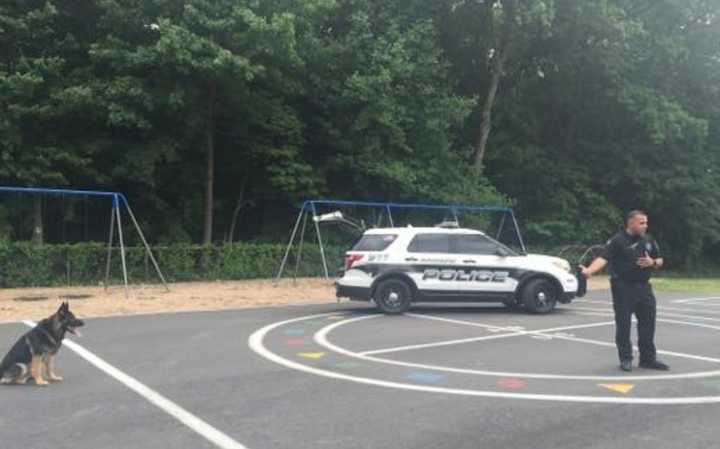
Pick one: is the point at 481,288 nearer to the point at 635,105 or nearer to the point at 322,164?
the point at 322,164

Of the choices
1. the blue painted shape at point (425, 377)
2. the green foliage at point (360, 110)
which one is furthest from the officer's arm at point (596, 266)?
the green foliage at point (360, 110)

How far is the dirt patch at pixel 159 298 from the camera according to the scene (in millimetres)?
16812

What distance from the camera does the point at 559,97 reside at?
40312mm

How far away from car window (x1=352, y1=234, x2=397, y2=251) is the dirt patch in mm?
2939

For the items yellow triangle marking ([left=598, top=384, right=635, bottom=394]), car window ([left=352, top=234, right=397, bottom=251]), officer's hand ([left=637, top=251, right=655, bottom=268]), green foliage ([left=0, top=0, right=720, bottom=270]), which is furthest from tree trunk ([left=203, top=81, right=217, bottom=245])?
yellow triangle marking ([left=598, top=384, right=635, bottom=394])

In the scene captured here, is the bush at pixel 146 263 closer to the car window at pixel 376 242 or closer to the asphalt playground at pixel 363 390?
the asphalt playground at pixel 363 390

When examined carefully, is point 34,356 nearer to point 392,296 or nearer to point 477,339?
point 477,339

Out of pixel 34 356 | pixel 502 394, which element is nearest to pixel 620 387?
pixel 502 394

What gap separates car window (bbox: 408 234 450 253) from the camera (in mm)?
16438

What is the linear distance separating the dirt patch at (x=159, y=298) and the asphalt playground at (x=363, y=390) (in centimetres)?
300

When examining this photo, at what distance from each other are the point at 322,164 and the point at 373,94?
136 inches

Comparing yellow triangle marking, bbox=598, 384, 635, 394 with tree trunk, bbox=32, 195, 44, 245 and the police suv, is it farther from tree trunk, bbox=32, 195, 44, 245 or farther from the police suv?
tree trunk, bbox=32, 195, 44, 245

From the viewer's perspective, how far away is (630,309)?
30.6ft

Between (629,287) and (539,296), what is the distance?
708 centimetres
